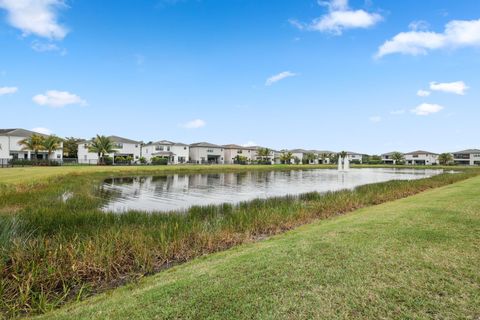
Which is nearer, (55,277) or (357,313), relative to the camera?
(357,313)

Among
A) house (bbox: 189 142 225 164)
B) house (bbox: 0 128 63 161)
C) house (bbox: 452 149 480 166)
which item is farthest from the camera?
house (bbox: 452 149 480 166)

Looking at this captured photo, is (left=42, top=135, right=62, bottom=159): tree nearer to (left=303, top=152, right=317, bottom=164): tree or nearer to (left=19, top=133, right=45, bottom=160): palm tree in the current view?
(left=19, top=133, right=45, bottom=160): palm tree

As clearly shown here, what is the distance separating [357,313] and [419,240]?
11.4 feet

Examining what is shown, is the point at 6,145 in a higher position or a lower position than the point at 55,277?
higher

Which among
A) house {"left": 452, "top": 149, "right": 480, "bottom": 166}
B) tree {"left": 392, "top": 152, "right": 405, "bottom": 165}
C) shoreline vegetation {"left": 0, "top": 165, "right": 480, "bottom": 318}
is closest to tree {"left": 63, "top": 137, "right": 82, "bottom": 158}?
shoreline vegetation {"left": 0, "top": 165, "right": 480, "bottom": 318}

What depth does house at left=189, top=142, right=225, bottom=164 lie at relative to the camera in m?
91.3

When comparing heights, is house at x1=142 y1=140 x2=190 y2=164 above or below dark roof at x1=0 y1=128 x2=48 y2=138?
below

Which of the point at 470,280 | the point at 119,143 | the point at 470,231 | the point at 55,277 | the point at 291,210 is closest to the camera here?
the point at 470,280

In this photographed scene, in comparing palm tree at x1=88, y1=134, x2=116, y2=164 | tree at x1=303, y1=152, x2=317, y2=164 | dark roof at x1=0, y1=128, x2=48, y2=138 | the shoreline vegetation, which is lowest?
the shoreline vegetation

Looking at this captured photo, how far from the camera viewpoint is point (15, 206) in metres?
13.4

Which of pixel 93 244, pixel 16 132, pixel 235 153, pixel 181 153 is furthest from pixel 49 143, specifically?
pixel 93 244

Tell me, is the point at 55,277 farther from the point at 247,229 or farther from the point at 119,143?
the point at 119,143

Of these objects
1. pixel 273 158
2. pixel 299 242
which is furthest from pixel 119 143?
pixel 299 242

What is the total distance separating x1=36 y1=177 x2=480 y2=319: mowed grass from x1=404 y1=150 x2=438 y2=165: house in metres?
140
